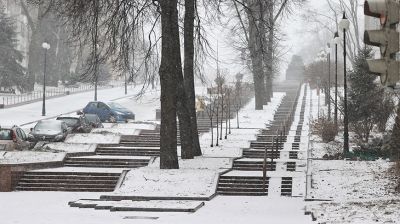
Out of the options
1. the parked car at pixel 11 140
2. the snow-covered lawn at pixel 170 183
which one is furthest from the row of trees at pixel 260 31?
the parked car at pixel 11 140

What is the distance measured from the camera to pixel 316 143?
28188mm

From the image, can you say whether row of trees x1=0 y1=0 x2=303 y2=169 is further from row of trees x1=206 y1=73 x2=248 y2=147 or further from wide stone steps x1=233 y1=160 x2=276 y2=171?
row of trees x1=206 y1=73 x2=248 y2=147

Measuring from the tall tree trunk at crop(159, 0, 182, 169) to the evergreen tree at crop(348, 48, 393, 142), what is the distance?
10.6m

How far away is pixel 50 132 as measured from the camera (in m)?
28.2

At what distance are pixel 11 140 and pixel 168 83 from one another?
8.78 metres

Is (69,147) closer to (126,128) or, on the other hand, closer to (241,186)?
(126,128)

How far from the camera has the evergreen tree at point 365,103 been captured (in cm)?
2761

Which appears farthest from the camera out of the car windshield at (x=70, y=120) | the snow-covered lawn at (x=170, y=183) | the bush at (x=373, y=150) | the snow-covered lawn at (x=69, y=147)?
the car windshield at (x=70, y=120)

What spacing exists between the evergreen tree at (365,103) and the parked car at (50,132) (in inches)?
511

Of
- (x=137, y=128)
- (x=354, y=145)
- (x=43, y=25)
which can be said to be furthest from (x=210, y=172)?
(x=43, y=25)

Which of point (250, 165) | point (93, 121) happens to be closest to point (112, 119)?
point (93, 121)

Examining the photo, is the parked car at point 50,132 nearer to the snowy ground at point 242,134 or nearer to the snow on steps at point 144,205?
the snowy ground at point 242,134

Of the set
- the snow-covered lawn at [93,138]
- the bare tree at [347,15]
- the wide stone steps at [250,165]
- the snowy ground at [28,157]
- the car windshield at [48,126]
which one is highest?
the bare tree at [347,15]

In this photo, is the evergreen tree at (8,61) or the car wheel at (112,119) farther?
the evergreen tree at (8,61)
